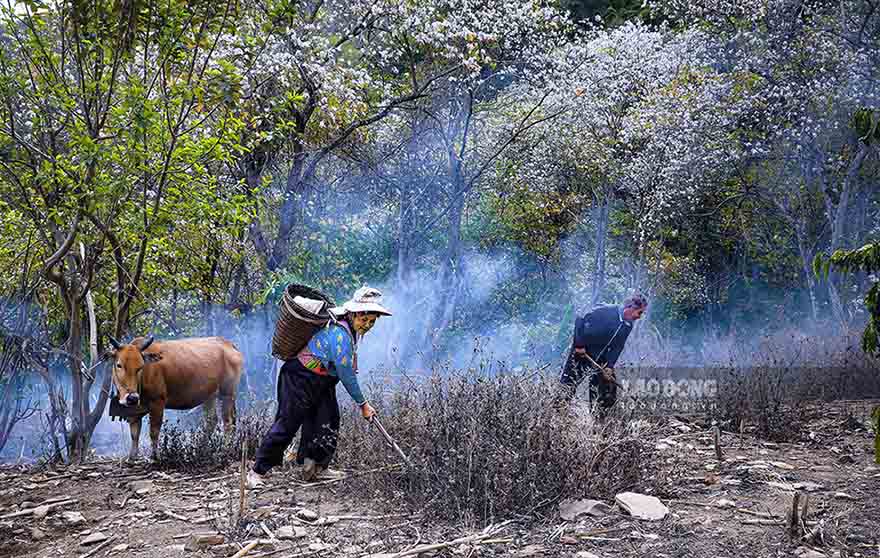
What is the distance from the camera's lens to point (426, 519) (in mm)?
5375

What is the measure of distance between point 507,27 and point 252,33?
22.8 feet

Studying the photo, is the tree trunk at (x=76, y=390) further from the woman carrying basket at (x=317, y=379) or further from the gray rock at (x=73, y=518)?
the woman carrying basket at (x=317, y=379)

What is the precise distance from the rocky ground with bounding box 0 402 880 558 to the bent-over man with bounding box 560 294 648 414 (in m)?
1.12

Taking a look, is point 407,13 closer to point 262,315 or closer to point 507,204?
point 262,315

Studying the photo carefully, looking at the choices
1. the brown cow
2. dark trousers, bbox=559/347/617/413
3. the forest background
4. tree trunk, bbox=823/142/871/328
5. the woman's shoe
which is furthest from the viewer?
tree trunk, bbox=823/142/871/328

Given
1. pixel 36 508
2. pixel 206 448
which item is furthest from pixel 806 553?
pixel 36 508

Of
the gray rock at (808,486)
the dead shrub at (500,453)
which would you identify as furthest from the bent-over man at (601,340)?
the gray rock at (808,486)

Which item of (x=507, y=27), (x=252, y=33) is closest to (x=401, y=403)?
(x=252, y=33)

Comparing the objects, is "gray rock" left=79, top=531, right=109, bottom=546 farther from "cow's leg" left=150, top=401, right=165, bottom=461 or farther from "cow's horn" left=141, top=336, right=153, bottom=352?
"cow's horn" left=141, top=336, right=153, bottom=352

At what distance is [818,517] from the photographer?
5.38 meters

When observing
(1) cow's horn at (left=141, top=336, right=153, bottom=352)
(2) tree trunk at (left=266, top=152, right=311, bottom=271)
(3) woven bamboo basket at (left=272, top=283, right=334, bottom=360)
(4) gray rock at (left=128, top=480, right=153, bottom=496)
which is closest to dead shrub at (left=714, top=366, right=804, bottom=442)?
(3) woven bamboo basket at (left=272, top=283, right=334, bottom=360)

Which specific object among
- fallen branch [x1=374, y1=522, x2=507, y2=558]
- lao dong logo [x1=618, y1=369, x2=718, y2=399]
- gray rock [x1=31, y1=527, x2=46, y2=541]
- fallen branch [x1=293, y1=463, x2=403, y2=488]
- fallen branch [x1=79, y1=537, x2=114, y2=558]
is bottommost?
gray rock [x1=31, y1=527, x2=46, y2=541]

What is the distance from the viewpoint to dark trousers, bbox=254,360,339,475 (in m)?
6.36

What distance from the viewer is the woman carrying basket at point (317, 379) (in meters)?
6.23
